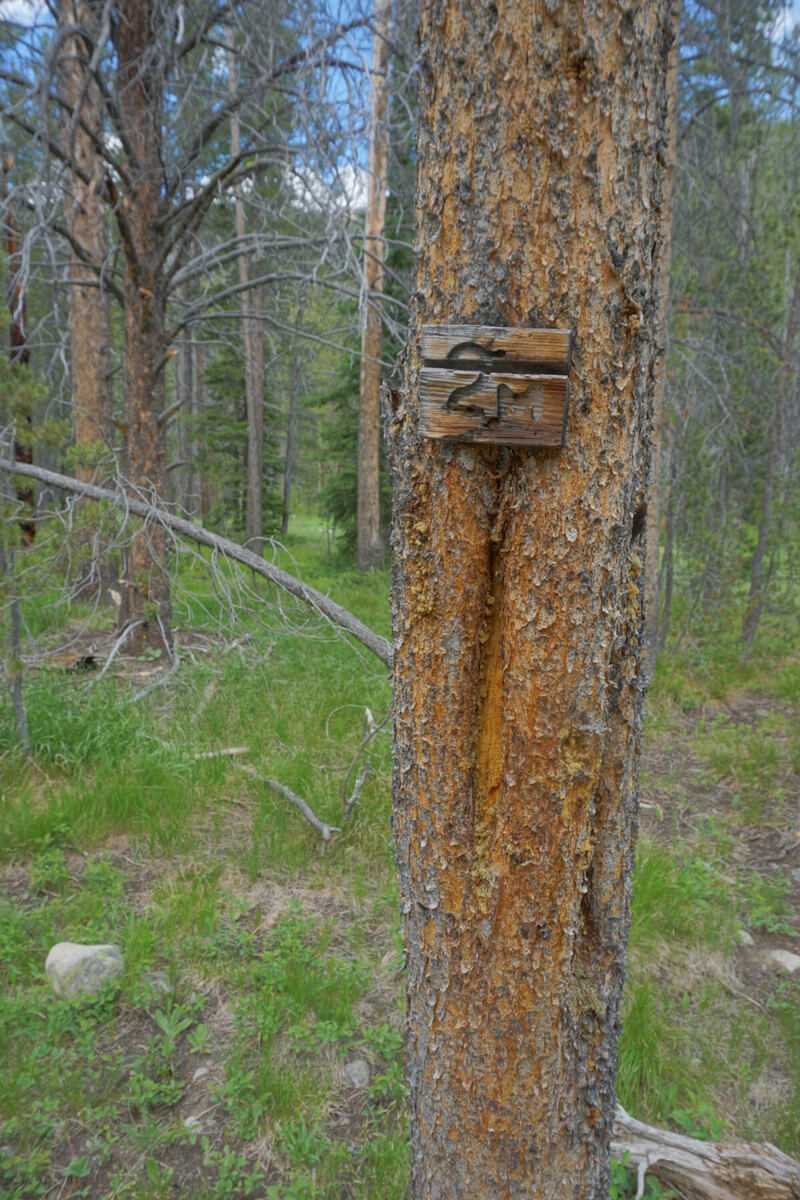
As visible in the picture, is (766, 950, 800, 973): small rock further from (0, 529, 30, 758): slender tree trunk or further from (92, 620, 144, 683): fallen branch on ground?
(0, 529, 30, 758): slender tree trunk

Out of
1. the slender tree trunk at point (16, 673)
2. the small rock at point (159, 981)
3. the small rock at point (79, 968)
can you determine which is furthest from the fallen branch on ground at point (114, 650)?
the small rock at point (159, 981)

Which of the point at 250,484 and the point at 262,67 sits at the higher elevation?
the point at 262,67

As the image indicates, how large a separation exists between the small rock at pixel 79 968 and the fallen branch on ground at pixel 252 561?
5.78 feet

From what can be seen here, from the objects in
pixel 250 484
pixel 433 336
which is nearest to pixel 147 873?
pixel 433 336

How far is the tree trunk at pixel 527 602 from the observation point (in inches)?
50.8

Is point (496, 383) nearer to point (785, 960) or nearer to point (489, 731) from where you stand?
point (489, 731)

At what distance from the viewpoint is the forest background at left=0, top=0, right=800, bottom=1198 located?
2.63m

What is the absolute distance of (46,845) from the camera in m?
3.89

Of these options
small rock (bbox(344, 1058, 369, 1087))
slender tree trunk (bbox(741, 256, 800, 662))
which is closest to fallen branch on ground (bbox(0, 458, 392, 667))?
small rock (bbox(344, 1058, 369, 1087))

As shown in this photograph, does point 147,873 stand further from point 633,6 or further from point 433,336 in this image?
point 633,6

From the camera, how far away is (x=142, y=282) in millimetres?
5504

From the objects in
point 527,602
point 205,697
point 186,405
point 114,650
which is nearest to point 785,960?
point 527,602

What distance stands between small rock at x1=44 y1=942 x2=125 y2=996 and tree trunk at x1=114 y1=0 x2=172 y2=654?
258 centimetres

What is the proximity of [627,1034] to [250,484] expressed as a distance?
12378mm
